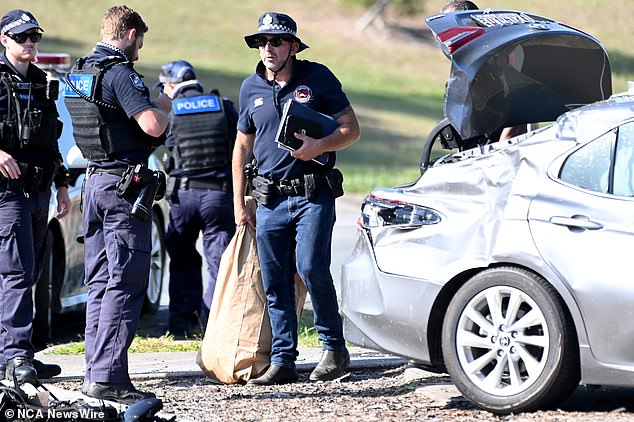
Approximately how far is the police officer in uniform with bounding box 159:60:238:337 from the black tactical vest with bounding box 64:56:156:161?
8.41 feet

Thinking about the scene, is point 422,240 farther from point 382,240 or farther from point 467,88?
point 467,88

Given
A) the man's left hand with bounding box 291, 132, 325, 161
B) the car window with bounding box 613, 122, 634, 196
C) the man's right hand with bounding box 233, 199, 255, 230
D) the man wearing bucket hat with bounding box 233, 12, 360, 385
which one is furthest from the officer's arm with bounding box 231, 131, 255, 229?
the car window with bounding box 613, 122, 634, 196

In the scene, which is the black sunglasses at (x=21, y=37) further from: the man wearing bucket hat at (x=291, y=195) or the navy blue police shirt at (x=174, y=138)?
the navy blue police shirt at (x=174, y=138)

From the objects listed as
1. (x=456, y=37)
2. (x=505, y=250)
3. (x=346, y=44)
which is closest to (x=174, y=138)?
(x=456, y=37)

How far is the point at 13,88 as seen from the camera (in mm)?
6938

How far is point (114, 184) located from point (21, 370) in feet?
3.91

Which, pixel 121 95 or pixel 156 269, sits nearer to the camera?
pixel 121 95

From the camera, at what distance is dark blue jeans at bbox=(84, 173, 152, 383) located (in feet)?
20.8

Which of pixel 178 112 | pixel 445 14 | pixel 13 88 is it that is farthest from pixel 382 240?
pixel 178 112

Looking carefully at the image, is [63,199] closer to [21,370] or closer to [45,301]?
[21,370]

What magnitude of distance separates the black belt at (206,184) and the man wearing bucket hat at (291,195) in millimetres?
2046

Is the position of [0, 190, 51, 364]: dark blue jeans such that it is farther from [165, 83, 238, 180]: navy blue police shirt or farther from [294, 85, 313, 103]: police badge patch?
[165, 83, 238, 180]: navy blue police shirt

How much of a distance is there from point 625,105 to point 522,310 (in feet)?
3.55

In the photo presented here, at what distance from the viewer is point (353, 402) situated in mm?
6391
